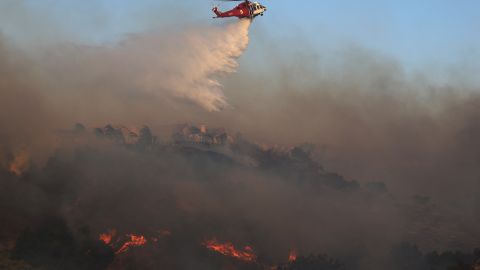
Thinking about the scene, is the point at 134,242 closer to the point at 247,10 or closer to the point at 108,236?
the point at 108,236

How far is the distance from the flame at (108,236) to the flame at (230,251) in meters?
16.2

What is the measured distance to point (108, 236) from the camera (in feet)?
312

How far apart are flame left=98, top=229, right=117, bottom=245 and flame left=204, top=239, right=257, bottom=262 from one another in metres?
16.2

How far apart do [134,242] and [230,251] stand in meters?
17.2

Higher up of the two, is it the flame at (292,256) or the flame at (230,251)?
the flame at (292,256)

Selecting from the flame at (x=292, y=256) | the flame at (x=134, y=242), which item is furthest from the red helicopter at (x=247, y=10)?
the flame at (x=292, y=256)

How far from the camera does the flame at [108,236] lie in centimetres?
9375

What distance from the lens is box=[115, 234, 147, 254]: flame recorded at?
9334 centimetres

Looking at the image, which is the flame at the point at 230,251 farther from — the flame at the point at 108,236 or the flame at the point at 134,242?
the flame at the point at 108,236

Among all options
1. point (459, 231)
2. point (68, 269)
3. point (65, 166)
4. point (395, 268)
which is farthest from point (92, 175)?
point (459, 231)

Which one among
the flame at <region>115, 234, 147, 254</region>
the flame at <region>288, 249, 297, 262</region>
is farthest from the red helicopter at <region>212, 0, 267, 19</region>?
the flame at <region>288, 249, 297, 262</region>

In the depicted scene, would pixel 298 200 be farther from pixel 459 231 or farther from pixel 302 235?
pixel 459 231

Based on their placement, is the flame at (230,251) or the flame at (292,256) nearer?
the flame at (230,251)

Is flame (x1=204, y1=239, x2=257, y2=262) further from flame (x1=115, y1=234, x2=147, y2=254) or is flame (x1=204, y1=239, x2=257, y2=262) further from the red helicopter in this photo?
the red helicopter
